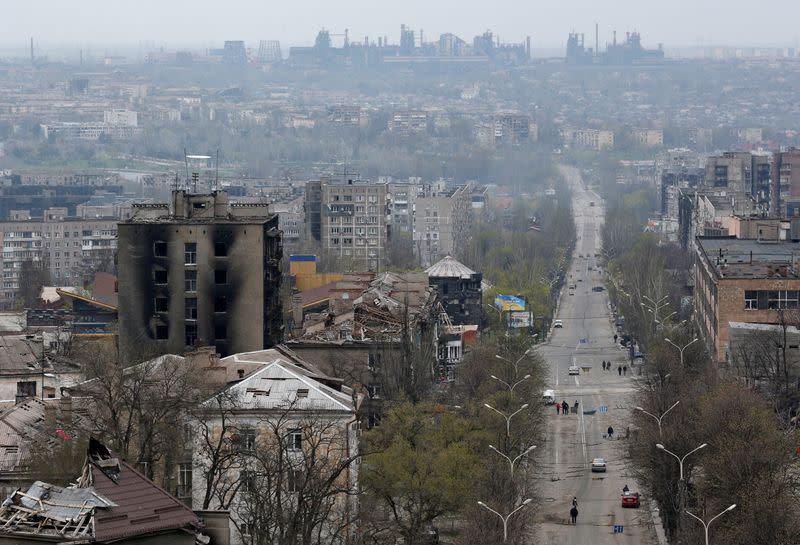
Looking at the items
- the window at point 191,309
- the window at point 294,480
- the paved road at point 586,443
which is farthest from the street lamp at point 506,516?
the window at point 191,309

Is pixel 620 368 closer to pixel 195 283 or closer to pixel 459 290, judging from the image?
pixel 459 290

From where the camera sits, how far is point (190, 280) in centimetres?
4666

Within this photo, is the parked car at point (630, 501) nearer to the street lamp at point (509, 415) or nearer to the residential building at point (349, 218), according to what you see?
the street lamp at point (509, 415)

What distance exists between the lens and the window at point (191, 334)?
46031mm

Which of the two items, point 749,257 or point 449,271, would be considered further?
point 449,271

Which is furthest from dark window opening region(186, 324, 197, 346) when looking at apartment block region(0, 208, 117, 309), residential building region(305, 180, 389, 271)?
apartment block region(0, 208, 117, 309)

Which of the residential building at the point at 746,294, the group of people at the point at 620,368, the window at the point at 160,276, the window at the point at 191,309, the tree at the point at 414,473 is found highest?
the window at the point at 160,276

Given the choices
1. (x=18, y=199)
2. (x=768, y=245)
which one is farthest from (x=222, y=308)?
(x=18, y=199)

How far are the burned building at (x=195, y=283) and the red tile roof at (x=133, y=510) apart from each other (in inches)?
1227

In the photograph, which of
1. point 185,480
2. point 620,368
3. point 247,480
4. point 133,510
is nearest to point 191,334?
point 185,480

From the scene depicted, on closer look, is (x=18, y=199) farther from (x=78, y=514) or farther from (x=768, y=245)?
(x=78, y=514)

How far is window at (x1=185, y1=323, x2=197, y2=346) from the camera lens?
46.0 m

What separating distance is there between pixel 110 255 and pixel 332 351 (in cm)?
5018

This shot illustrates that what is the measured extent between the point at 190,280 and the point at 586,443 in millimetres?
9265
